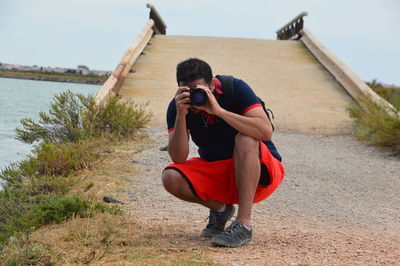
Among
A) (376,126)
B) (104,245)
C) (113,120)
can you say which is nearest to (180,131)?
(104,245)

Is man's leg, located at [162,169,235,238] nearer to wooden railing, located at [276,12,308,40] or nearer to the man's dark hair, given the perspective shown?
the man's dark hair

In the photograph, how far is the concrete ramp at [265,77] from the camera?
12.8m

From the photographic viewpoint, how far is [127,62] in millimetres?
15656

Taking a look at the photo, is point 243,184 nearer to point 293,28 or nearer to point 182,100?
point 182,100

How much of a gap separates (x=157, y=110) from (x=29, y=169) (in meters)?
5.42

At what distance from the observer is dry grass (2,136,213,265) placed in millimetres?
4102

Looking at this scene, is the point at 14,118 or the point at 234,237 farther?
the point at 14,118

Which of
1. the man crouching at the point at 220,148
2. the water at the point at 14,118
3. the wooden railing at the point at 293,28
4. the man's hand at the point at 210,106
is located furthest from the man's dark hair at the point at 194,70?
the wooden railing at the point at 293,28

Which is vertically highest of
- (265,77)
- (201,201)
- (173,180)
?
(265,77)

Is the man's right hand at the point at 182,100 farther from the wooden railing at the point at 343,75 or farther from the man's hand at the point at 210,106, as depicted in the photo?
the wooden railing at the point at 343,75

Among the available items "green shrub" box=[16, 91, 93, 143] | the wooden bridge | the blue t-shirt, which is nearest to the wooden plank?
the wooden bridge

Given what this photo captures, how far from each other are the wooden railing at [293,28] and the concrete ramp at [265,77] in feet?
5.04

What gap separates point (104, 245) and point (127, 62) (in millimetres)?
11443

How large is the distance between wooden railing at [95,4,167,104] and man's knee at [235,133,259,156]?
281 inches
